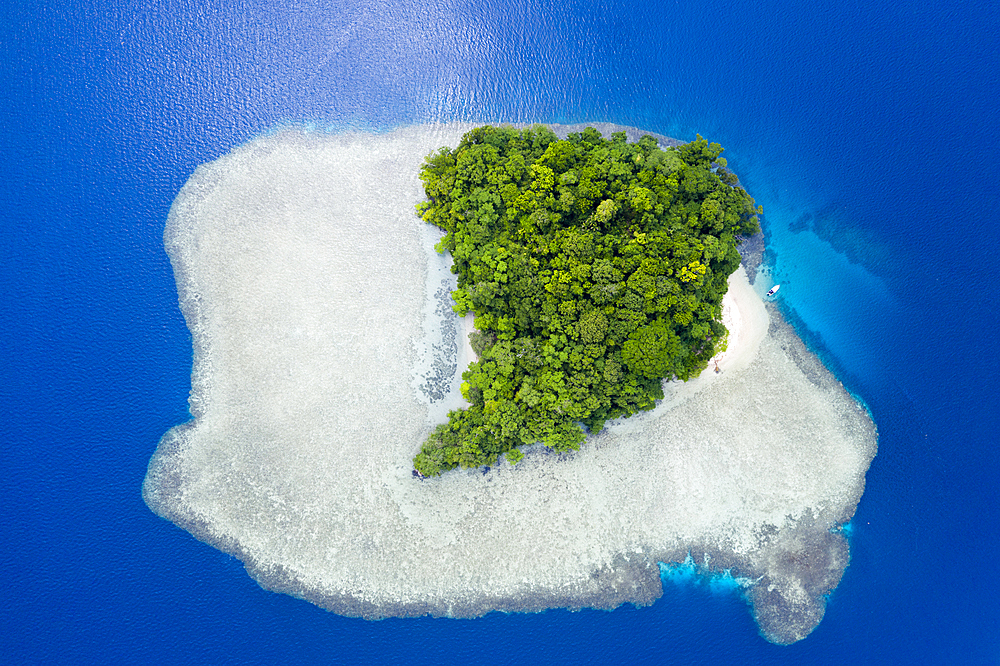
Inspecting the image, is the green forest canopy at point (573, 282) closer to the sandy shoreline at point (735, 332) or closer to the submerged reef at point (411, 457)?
the sandy shoreline at point (735, 332)

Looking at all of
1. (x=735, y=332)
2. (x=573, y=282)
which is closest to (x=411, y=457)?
(x=573, y=282)

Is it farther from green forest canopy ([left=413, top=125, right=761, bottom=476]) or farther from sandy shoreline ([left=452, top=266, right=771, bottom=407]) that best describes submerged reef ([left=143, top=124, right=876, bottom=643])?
green forest canopy ([left=413, top=125, right=761, bottom=476])

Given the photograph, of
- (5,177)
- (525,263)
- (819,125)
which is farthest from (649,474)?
(5,177)

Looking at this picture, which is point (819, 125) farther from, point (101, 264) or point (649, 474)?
point (101, 264)

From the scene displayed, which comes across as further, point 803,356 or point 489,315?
point 803,356

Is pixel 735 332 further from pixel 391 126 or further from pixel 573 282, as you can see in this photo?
pixel 391 126
